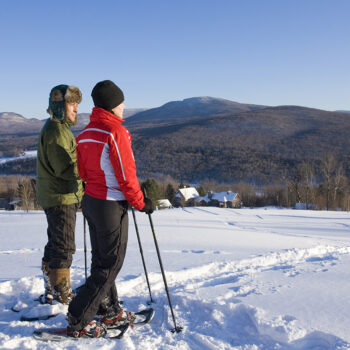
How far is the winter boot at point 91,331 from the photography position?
8.25 feet

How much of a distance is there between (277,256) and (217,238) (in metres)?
2.15

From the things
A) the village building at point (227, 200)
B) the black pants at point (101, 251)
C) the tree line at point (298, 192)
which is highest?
the black pants at point (101, 251)

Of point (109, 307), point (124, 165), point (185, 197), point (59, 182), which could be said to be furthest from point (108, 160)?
point (185, 197)

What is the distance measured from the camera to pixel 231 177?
262ft

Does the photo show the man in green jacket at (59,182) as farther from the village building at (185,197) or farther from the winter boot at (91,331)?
the village building at (185,197)

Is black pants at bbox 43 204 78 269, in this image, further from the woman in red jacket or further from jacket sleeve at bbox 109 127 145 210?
jacket sleeve at bbox 109 127 145 210

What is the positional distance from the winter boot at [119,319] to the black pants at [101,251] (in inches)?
10.4

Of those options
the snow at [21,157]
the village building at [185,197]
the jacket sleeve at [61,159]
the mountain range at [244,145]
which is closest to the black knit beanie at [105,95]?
the jacket sleeve at [61,159]

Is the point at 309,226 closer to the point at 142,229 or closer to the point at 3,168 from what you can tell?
the point at 142,229

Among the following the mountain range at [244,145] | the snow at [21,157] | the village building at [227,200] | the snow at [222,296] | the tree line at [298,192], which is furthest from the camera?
the snow at [21,157]

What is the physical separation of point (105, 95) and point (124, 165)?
0.58 metres

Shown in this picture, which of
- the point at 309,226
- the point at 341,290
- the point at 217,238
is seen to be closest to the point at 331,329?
the point at 341,290

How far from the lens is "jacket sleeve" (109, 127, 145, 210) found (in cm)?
237

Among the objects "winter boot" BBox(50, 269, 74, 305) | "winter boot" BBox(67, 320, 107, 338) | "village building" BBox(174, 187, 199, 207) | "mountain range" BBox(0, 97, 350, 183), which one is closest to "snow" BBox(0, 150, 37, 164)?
"mountain range" BBox(0, 97, 350, 183)
